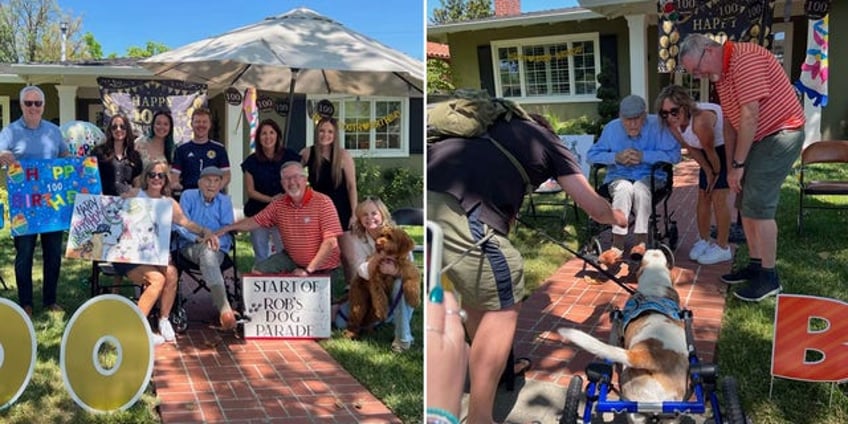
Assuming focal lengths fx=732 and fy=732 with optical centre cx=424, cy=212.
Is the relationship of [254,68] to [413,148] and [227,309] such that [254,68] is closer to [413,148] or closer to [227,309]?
[227,309]

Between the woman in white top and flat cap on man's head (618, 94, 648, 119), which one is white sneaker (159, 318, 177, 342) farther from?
the woman in white top

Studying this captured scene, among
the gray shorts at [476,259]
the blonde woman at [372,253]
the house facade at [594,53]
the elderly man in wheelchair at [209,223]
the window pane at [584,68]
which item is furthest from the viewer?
the window pane at [584,68]

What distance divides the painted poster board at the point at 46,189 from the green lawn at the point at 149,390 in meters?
0.57

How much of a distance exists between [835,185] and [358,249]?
2.71m

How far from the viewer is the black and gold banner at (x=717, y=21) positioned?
2.81m

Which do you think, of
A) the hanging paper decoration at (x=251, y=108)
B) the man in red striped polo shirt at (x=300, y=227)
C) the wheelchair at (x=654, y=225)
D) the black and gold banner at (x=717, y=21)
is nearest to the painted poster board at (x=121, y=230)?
the man in red striped polo shirt at (x=300, y=227)

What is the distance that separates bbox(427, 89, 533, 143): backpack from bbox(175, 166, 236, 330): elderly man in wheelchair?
2.76 metres

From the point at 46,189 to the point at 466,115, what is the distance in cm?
286

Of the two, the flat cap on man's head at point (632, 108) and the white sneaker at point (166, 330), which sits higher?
the flat cap on man's head at point (632, 108)

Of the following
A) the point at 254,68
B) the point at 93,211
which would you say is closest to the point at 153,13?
the point at 254,68

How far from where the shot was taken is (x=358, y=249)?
3990mm

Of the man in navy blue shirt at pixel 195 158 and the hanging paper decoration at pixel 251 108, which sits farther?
the hanging paper decoration at pixel 251 108

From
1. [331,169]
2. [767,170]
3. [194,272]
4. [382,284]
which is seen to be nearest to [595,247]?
[767,170]

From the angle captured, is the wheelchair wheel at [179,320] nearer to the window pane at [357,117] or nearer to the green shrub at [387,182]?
the green shrub at [387,182]
